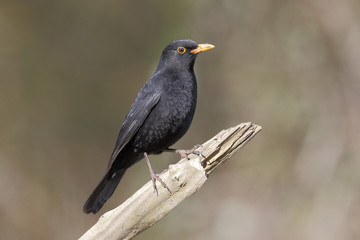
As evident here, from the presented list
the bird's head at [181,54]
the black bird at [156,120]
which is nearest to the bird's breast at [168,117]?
the black bird at [156,120]

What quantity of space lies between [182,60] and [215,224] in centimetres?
404

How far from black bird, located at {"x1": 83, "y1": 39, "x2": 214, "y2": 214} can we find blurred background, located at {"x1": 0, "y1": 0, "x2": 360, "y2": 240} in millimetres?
3602

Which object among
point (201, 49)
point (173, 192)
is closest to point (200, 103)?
point (201, 49)

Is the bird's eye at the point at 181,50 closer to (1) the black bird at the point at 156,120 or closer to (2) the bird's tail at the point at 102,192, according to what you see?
(1) the black bird at the point at 156,120

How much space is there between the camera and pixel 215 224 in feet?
28.2

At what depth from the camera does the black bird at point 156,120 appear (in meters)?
4.91

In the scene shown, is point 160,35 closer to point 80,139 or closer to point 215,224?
point 80,139

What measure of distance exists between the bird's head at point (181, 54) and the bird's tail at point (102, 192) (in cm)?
119

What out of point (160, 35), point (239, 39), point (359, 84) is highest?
point (160, 35)

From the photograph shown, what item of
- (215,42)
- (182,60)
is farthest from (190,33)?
(182,60)

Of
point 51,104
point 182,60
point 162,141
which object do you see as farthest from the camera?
point 51,104

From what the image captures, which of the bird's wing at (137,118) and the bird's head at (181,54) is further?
the bird's head at (181,54)

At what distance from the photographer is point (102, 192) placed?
5.23 meters

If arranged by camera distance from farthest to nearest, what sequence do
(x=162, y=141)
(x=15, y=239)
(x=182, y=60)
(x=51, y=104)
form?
(x=51, y=104)
(x=15, y=239)
(x=182, y=60)
(x=162, y=141)
